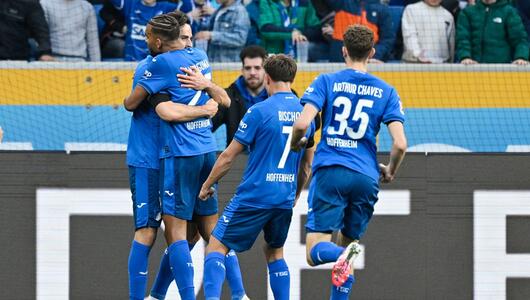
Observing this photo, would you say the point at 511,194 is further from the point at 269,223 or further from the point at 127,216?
the point at 127,216

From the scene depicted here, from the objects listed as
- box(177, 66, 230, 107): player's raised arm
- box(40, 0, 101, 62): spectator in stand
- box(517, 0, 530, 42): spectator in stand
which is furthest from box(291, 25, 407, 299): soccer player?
box(517, 0, 530, 42): spectator in stand

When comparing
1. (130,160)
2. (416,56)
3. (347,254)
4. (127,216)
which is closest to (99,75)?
(127,216)

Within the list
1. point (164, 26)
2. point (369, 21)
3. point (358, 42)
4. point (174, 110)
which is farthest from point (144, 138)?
point (369, 21)

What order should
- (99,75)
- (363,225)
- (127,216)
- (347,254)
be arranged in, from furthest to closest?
(99,75)
(127,216)
(363,225)
(347,254)

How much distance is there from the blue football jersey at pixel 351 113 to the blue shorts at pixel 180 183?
99 centimetres

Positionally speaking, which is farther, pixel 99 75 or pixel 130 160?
pixel 99 75

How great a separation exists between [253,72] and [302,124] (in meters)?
2.35

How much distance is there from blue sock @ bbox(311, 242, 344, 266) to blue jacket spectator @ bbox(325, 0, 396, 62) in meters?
4.35

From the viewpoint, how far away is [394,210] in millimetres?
A: 9859

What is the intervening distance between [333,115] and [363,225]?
0.86 meters

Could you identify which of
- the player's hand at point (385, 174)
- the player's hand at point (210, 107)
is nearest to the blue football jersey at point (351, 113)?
the player's hand at point (385, 174)

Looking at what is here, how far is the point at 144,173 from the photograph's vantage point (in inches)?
328

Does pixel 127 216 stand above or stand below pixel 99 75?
below

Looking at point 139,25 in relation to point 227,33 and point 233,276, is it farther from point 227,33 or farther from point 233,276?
point 233,276
